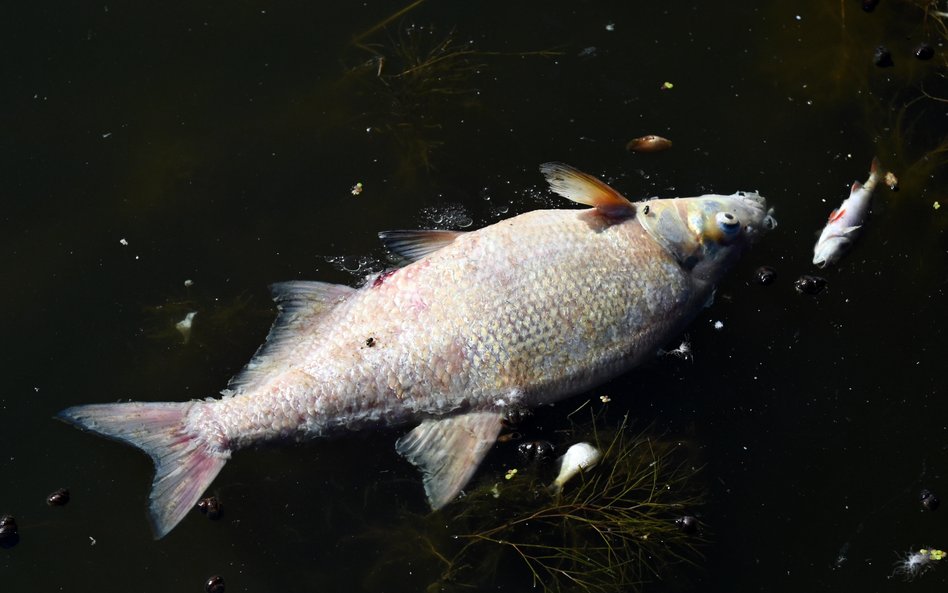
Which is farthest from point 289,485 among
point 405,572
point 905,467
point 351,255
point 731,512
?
point 905,467

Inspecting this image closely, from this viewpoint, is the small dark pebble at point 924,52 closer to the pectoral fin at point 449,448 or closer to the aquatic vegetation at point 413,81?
the aquatic vegetation at point 413,81

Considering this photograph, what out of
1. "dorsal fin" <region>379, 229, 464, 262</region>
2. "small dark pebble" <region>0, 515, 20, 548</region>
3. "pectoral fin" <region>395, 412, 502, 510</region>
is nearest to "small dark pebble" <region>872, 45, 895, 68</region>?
"dorsal fin" <region>379, 229, 464, 262</region>

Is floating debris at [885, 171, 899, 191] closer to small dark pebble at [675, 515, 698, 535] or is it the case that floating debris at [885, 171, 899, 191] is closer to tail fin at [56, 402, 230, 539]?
small dark pebble at [675, 515, 698, 535]

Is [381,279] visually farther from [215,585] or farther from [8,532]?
[8,532]

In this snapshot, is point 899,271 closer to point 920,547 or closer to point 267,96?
point 920,547

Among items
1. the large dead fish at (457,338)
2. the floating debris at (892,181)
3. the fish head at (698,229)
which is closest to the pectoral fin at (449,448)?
the large dead fish at (457,338)

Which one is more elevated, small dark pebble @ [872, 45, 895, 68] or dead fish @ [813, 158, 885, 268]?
small dark pebble @ [872, 45, 895, 68]
